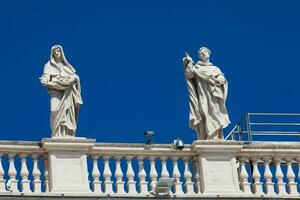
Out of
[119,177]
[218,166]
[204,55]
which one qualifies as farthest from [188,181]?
[204,55]

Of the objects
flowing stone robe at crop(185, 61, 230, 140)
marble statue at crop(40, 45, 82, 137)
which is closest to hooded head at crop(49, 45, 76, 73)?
marble statue at crop(40, 45, 82, 137)

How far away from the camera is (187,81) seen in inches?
1453

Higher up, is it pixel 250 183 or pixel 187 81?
pixel 187 81

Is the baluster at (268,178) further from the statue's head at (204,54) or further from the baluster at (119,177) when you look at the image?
the baluster at (119,177)

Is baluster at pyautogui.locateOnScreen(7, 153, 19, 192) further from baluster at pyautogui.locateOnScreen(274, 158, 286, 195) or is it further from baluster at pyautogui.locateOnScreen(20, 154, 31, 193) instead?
baluster at pyautogui.locateOnScreen(274, 158, 286, 195)

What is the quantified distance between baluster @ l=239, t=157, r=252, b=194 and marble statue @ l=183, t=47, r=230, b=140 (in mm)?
816

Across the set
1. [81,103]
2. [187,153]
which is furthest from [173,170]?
[81,103]

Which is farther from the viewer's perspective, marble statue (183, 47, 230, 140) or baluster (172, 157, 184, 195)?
marble statue (183, 47, 230, 140)

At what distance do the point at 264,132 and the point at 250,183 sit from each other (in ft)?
7.79

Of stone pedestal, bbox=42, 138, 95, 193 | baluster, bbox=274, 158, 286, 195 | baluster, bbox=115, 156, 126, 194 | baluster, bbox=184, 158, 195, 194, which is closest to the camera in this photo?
stone pedestal, bbox=42, 138, 95, 193

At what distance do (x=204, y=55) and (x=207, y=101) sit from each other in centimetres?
125

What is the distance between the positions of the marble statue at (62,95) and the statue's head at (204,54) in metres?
3.32

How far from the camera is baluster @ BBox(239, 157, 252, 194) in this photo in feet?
119

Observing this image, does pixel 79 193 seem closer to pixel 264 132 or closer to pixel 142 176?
pixel 142 176
